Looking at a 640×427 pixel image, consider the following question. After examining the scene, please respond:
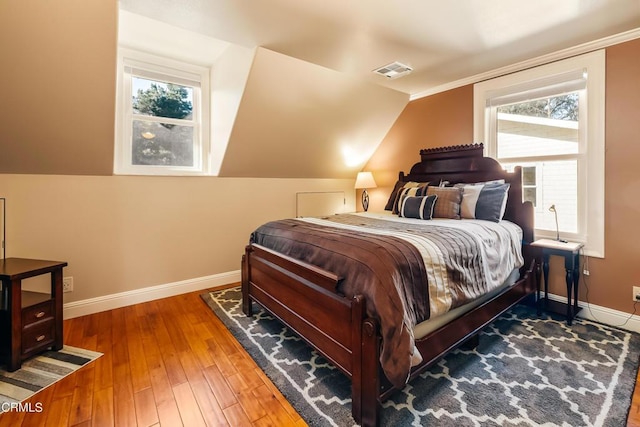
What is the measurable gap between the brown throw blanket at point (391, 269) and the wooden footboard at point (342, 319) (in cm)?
6

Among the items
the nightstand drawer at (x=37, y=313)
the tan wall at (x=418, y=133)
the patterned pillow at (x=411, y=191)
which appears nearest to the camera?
the nightstand drawer at (x=37, y=313)

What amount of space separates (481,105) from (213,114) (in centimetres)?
→ 292

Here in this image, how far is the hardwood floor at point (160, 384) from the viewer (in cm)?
150

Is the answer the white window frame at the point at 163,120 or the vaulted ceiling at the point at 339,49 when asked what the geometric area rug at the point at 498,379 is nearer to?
the white window frame at the point at 163,120

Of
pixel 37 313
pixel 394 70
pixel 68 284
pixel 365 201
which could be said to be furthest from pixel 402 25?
pixel 68 284

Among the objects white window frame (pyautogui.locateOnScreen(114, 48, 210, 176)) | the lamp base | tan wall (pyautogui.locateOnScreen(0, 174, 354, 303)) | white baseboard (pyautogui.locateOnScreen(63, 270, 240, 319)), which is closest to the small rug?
white baseboard (pyautogui.locateOnScreen(63, 270, 240, 319))

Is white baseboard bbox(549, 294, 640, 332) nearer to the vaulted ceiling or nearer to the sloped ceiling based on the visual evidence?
the vaulted ceiling

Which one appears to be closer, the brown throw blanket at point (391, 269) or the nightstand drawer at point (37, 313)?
the brown throw blanket at point (391, 269)

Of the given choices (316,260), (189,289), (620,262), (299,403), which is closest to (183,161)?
(189,289)

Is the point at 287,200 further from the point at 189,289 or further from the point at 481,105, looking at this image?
the point at 481,105

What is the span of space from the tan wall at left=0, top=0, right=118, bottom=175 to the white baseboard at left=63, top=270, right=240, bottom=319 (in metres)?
1.16

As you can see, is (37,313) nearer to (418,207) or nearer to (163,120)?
A: (163,120)

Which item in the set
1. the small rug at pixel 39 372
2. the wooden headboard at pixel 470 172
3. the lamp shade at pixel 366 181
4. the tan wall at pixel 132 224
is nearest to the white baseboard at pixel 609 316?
the wooden headboard at pixel 470 172

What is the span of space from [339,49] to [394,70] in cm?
75
